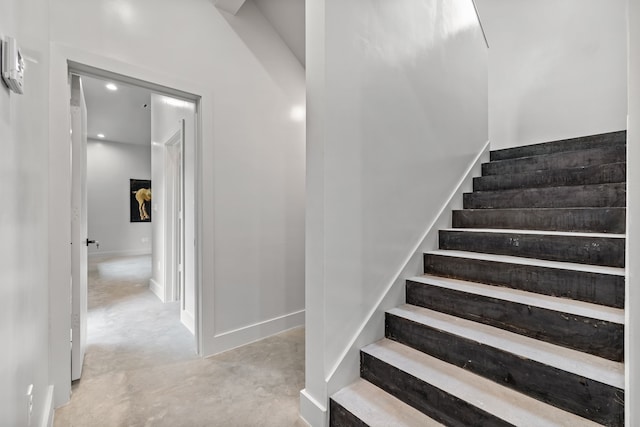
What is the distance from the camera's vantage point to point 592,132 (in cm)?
306

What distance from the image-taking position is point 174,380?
73.5 inches

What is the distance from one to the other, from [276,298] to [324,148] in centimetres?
172

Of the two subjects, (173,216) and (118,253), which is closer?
(173,216)

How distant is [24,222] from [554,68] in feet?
15.9

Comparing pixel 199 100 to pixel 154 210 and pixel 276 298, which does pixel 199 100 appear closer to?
pixel 276 298

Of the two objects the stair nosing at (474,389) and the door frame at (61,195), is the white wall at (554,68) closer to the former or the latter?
the stair nosing at (474,389)

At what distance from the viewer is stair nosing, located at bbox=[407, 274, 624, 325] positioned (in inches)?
46.4

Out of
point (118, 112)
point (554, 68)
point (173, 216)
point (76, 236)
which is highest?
point (118, 112)

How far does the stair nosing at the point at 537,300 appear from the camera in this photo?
118 centimetres

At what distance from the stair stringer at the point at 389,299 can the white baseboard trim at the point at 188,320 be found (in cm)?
173

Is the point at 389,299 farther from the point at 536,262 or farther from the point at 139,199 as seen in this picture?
the point at 139,199
